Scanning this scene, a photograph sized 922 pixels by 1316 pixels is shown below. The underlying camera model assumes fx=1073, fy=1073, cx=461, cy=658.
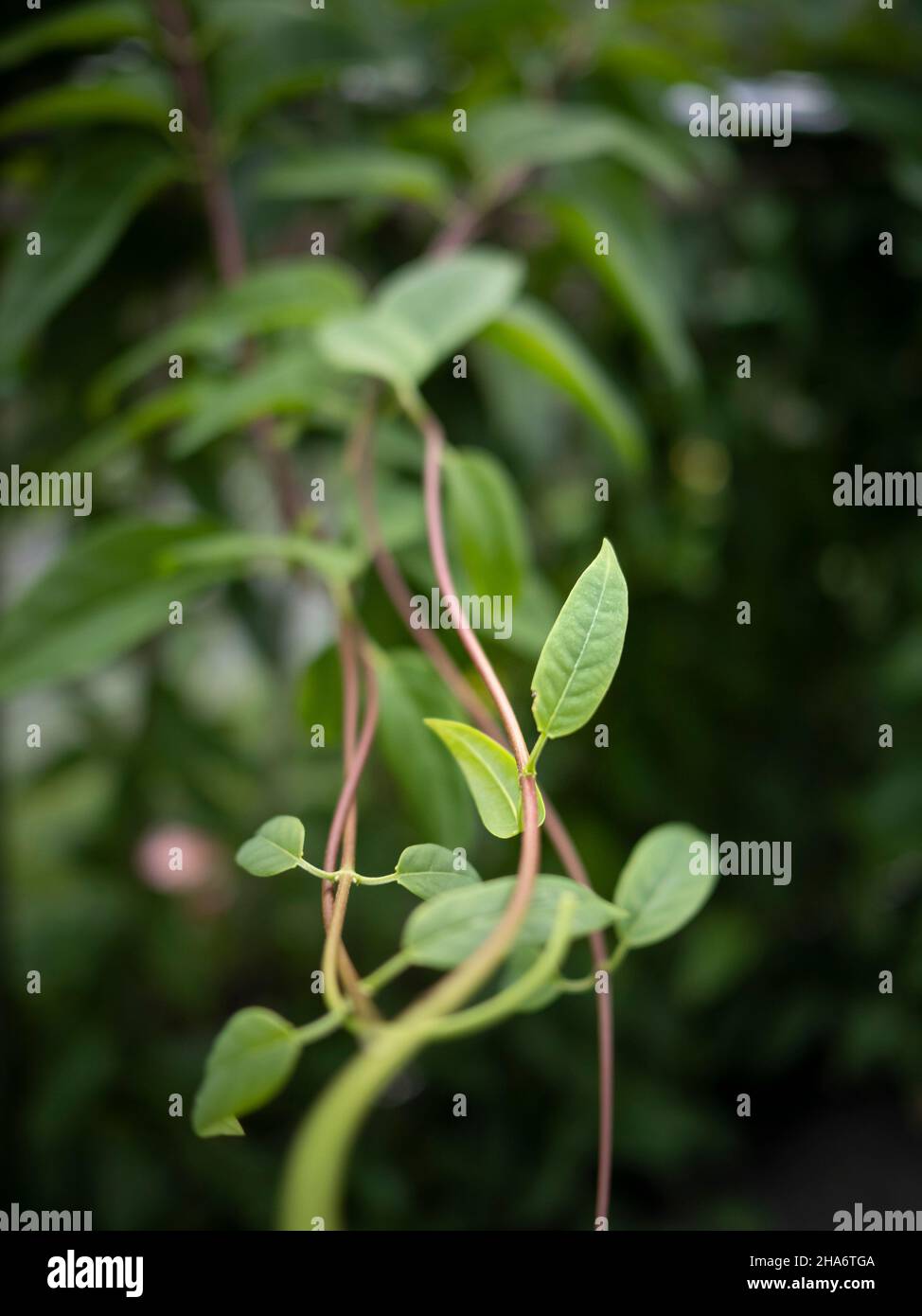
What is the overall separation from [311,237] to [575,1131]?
527mm

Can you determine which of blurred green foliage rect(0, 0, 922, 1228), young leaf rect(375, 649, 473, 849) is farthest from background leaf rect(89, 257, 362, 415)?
young leaf rect(375, 649, 473, 849)

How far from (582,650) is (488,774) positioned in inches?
0.9

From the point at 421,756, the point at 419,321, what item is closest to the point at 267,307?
the point at 419,321

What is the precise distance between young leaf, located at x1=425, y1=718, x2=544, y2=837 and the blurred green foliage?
0.46 feet

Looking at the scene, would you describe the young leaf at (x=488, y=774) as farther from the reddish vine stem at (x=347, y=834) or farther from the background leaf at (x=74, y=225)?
the background leaf at (x=74, y=225)

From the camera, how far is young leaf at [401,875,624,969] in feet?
0.44

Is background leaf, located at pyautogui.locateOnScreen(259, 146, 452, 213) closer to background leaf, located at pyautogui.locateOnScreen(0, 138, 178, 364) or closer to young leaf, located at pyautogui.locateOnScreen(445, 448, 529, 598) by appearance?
background leaf, located at pyautogui.locateOnScreen(0, 138, 178, 364)

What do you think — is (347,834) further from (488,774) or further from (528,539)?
(528,539)

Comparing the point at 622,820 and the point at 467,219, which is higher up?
the point at 467,219

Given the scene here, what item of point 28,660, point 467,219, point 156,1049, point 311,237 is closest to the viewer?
point 28,660

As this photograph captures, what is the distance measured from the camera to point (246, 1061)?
0.15 m

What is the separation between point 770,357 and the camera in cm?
64

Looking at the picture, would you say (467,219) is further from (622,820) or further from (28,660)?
(622,820)

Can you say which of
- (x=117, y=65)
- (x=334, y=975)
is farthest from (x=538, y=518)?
(x=334, y=975)
